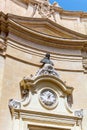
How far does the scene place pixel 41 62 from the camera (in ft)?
34.8

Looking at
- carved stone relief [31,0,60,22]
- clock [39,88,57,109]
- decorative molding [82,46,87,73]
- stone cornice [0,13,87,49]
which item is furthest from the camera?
carved stone relief [31,0,60,22]

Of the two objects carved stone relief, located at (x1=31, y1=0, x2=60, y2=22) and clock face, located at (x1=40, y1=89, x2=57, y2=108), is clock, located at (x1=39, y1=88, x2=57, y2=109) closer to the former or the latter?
clock face, located at (x1=40, y1=89, x2=57, y2=108)

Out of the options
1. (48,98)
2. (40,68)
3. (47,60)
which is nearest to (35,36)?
(47,60)

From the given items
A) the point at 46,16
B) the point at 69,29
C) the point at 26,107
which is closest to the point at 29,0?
the point at 46,16

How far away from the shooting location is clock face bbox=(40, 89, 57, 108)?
9.84m

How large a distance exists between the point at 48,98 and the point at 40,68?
101cm

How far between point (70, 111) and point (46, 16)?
3.59 m

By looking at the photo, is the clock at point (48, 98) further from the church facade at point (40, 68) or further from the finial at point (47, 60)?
the finial at point (47, 60)

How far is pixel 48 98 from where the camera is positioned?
392 inches

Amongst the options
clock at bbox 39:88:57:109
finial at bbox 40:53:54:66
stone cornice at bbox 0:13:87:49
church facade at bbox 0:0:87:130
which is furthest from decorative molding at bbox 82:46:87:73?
clock at bbox 39:88:57:109

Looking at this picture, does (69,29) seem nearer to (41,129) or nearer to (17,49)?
(17,49)

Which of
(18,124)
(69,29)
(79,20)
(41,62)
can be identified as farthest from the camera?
(79,20)

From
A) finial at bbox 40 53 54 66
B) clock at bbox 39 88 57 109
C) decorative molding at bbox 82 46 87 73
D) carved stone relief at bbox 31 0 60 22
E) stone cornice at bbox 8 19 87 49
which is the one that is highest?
carved stone relief at bbox 31 0 60 22

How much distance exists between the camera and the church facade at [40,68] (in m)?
9.50
